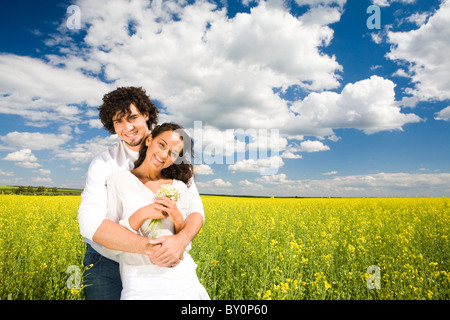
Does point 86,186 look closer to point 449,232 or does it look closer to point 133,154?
point 133,154

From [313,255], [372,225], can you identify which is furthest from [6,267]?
[372,225]

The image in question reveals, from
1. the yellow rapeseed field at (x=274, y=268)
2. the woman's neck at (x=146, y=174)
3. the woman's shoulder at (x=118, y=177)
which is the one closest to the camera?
the woman's shoulder at (x=118, y=177)

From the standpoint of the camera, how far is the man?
180cm

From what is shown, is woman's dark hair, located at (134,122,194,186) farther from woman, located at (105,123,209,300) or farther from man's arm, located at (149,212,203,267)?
man's arm, located at (149,212,203,267)

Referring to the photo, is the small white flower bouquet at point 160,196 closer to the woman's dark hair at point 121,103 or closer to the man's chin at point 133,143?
the man's chin at point 133,143

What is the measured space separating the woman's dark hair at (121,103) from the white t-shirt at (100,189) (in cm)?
24

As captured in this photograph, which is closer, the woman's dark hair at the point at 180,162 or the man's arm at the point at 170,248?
the man's arm at the point at 170,248

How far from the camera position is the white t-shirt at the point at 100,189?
1.83 metres

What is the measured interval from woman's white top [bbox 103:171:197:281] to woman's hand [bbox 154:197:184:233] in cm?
6

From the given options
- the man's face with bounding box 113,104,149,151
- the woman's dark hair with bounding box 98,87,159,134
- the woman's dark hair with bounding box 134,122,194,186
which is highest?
the woman's dark hair with bounding box 98,87,159,134

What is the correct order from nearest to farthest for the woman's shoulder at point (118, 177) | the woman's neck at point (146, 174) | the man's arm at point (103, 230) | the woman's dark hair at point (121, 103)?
1. the man's arm at point (103, 230)
2. the woman's shoulder at point (118, 177)
3. the woman's neck at point (146, 174)
4. the woman's dark hair at point (121, 103)

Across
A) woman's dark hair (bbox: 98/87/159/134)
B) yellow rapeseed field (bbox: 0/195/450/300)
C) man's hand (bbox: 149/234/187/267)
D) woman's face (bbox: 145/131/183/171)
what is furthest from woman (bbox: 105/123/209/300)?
yellow rapeseed field (bbox: 0/195/450/300)

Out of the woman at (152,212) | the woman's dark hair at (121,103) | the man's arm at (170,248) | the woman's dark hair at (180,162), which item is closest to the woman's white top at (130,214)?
the woman at (152,212)

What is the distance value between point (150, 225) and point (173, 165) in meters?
0.56
